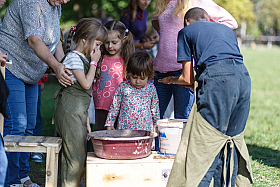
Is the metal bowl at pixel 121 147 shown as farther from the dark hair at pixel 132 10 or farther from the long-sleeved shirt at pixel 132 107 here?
the dark hair at pixel 132 10

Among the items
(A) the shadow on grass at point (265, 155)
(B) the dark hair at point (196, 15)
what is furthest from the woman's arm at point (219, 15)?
(A) the shadow on grass at point (265, 155)

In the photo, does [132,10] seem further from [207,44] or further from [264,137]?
[264,137]

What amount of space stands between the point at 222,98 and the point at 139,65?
1.18m

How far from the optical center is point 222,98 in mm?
2699

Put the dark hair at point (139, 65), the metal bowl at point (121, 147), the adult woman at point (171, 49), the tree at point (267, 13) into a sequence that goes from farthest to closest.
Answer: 1. the tree at point (267, 13)
2. the adult woman at point (171, 49)
3. the dark hair at point (139, 65)
4. the metal bowl at point (121, 147)

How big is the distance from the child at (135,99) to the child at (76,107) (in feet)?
1.61

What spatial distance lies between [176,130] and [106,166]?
0.69 metres

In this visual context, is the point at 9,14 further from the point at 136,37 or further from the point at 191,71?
the point at 136,37

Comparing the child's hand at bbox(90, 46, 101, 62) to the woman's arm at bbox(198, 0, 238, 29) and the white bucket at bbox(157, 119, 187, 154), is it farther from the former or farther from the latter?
the woman's arm at bbox(198, 0, 238, 29)

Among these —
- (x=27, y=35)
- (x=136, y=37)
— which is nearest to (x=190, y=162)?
(x=27, y=35)

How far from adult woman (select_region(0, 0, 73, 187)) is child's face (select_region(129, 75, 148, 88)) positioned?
743 millimetres

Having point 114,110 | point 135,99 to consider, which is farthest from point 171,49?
point 114,110

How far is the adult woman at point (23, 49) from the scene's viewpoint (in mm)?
3209

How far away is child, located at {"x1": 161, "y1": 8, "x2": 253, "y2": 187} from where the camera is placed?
2703 millimetres
